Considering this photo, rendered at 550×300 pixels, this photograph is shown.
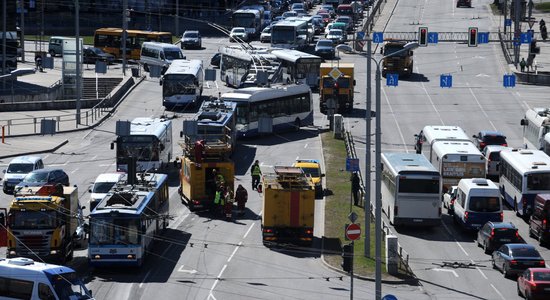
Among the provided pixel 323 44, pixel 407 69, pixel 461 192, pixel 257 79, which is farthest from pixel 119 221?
pixel 323 44

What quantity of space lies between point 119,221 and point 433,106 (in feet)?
154

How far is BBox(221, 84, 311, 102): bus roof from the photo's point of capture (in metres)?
76.4

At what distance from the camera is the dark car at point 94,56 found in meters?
Result: 109

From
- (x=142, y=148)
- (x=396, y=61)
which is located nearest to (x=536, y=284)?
(x=142, y=148)

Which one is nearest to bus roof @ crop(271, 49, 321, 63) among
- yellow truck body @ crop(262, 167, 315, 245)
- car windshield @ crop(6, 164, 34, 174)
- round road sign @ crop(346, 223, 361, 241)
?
car windshield @ crop(6, 164, 34, 174)

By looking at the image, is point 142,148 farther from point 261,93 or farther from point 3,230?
point 3,230

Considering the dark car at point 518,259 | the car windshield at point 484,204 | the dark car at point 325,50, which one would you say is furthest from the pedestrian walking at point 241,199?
the dark car at point 325,50

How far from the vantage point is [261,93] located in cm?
7769

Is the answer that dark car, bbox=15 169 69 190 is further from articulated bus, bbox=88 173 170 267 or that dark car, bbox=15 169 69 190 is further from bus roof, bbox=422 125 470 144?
bus roof, bbox=422 125 470 144

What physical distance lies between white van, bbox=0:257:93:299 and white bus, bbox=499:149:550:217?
86.9ft

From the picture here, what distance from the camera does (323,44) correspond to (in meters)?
109

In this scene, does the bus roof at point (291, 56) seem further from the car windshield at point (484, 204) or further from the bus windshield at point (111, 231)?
the bus windshield at point (111, 231)

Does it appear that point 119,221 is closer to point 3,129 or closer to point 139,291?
point 139,291

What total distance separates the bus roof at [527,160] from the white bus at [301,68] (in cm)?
3317
